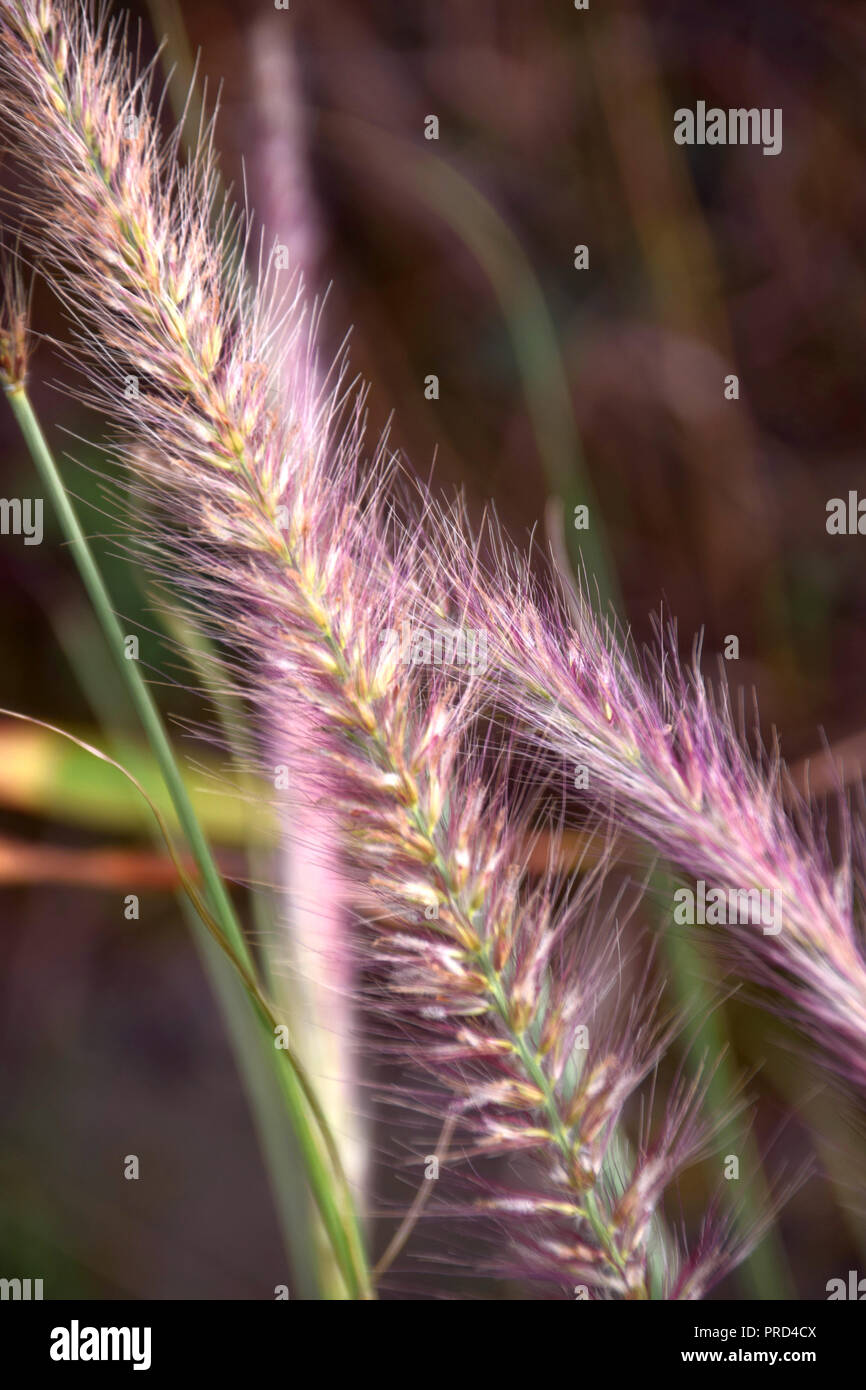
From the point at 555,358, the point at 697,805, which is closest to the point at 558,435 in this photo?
the point at 555,358

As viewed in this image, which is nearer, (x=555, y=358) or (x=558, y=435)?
(x=558, y=435)

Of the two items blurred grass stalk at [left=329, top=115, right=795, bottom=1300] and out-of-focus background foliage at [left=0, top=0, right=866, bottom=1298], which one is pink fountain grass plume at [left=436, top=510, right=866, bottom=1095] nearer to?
blurred grass stalk at [left=329, top=115, right=795, bottom=1300]

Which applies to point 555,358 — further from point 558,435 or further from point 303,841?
point 303,841

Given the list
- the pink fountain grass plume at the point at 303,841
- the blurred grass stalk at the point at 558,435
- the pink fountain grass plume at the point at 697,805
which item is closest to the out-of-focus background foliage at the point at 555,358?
the blurred grass stalk at the point at 558,435

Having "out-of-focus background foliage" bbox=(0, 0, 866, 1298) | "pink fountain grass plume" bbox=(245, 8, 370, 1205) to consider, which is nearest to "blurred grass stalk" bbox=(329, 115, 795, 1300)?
"out-of-focus background foliage" bbox=(0, 0, 866, 1298)

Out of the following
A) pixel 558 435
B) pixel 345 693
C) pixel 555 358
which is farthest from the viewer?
pixel 555 358

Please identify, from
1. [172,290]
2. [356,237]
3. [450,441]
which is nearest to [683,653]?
[450,441]

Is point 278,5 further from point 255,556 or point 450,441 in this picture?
point 255,556
